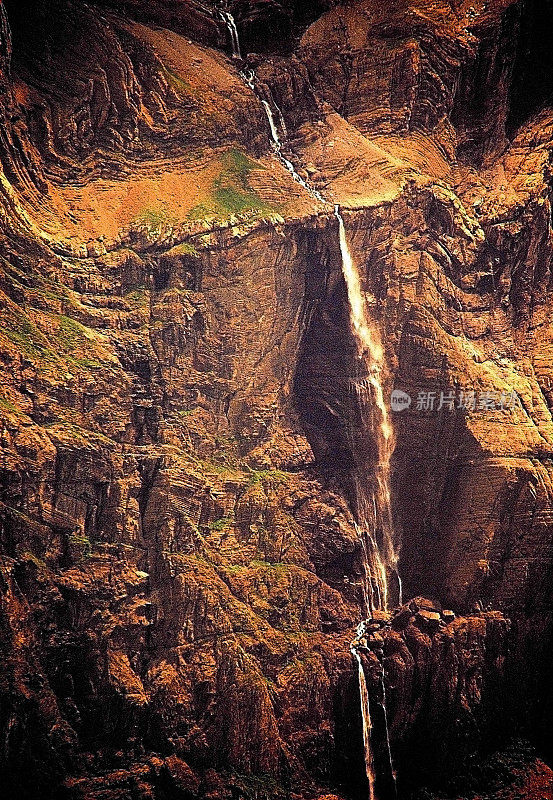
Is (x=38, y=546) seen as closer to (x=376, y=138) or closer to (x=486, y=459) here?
(x=486, y=459)

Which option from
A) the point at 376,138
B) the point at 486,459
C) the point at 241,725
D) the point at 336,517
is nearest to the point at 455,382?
the point at 486,459

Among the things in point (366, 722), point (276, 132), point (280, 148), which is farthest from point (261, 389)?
point (366, 722)

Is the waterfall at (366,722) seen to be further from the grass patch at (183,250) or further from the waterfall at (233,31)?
the waterfall at (233,31)

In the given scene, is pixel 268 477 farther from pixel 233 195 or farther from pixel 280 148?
pixel 280 148

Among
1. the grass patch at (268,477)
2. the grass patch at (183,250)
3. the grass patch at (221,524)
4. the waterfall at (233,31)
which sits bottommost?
the grass patch at (221,524)

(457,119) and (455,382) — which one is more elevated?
(457,119)
